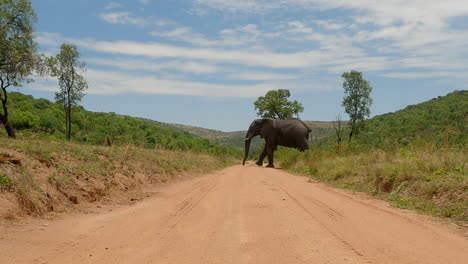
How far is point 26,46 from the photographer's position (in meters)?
20.8

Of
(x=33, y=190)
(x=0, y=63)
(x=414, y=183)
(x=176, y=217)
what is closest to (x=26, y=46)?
(x=0, y=63)

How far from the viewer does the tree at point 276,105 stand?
45250 mm

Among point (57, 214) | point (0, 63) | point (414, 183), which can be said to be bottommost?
point (57, 214)

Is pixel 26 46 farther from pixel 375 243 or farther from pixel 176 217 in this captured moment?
pixel 375 243

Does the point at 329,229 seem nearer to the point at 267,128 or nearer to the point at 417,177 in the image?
the point at 417,177

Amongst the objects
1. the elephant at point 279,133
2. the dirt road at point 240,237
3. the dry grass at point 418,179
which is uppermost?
the elephant at point 279,133

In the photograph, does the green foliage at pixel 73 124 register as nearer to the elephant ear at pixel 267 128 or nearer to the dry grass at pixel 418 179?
the elephant ear at pixel 267 128

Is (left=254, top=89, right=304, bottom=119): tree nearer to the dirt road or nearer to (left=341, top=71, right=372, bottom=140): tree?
(left=341, top=71, right=372, bottom=140): tree

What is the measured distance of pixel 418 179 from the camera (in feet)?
27.9

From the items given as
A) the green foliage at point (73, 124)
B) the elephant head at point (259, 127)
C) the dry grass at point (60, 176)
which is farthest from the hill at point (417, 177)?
the green foliage at point (73, 124)

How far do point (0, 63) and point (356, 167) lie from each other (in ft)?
59.2

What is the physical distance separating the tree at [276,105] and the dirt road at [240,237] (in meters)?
38.5

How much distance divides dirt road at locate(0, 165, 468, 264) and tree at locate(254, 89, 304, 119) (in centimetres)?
3849

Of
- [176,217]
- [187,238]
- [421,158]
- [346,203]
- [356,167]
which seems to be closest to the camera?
[187,238]
